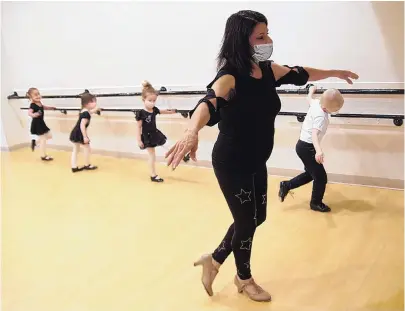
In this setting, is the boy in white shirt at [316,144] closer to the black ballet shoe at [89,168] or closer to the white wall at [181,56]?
the white wall at [181,56]

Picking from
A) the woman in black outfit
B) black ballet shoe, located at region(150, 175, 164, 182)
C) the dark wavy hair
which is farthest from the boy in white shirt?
the dark wavy hair

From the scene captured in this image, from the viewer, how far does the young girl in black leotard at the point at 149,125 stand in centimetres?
428

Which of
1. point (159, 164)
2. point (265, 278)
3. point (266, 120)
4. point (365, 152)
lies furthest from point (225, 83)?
point (159, 164)

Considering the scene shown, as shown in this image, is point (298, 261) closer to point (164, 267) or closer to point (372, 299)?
point (372, 299)

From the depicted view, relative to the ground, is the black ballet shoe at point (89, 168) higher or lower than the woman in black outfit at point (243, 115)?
lower

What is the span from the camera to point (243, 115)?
190 centimetres

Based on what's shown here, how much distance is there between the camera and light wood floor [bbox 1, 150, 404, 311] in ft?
7.68

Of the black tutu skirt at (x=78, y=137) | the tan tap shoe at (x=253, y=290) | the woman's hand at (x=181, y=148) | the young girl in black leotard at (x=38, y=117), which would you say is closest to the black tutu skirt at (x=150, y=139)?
the black tutu skirt at (x=78, y=137)

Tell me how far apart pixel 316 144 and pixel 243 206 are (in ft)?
4.24

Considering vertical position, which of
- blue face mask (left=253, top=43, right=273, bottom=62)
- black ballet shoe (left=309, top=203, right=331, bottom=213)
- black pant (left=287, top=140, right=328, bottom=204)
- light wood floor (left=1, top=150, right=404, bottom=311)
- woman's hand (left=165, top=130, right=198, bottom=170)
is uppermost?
blue face mask (left=253, top=43, right=273, bottom=62)

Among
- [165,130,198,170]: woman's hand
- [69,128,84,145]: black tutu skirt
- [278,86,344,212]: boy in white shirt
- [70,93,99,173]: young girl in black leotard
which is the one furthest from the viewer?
[69,128,84,145]: black tutu skirt

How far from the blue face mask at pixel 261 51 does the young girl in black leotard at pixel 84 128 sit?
3224 mm

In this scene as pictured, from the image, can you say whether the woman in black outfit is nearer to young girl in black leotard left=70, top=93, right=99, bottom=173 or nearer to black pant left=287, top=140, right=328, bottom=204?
black pant left=287, top=140, right=328, bottom=204

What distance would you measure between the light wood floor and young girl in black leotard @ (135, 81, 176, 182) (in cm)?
35
